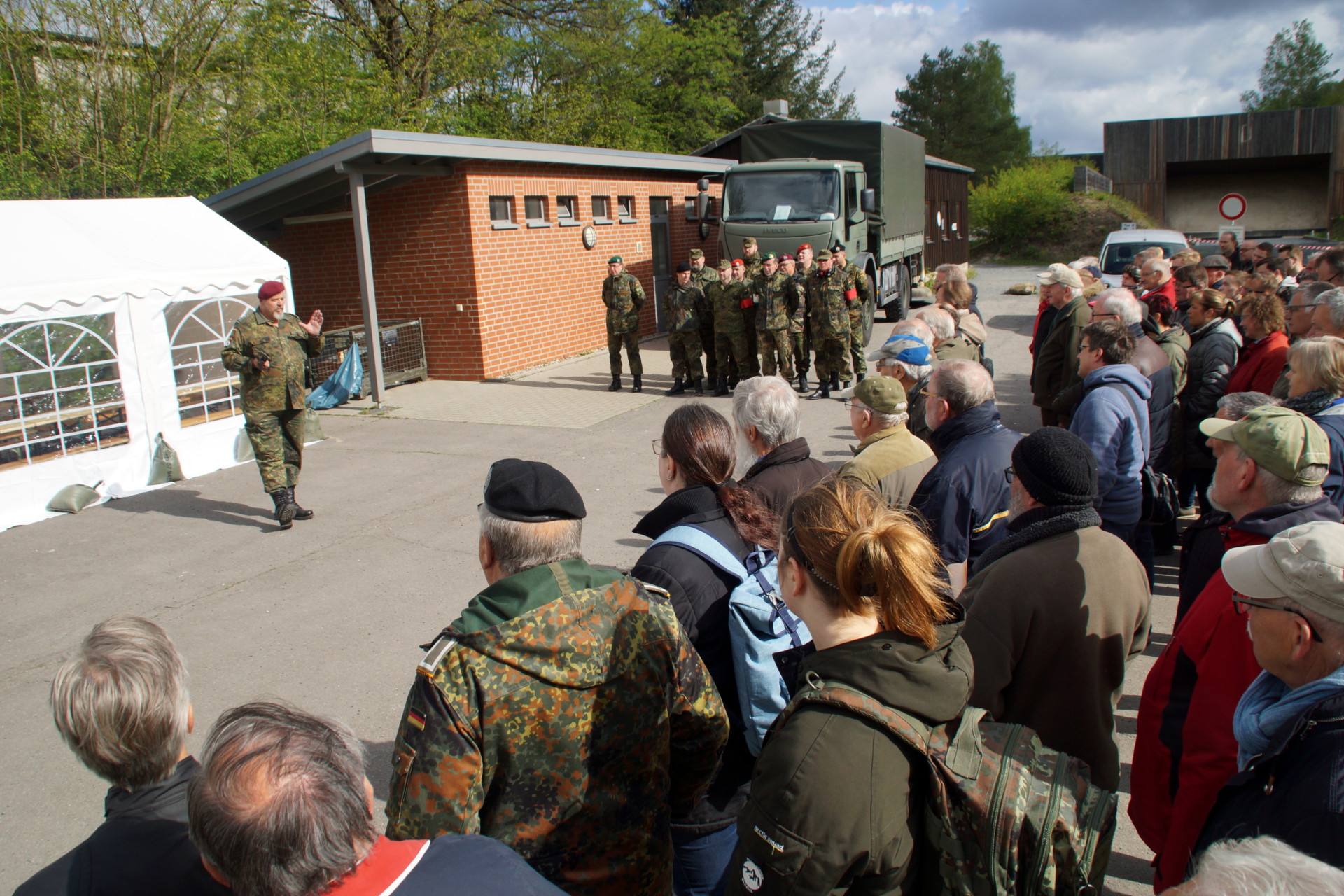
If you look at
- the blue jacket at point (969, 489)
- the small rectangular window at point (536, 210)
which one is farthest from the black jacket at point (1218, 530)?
the small rectangular window at point (536, 210)

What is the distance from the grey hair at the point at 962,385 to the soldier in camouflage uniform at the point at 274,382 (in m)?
4.87

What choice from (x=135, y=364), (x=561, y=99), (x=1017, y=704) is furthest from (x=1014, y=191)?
(x=1017, y=704)

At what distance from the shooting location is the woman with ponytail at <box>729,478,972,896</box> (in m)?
1.45

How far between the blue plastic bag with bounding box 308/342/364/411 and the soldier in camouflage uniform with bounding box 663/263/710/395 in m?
3.99

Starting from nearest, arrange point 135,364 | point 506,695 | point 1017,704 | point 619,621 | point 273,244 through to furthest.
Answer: point 506,695 < point 619,621 < point 1017,704 < point 135,364 < point 273,244

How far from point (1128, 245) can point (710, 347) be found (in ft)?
30.1

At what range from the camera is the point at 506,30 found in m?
26.8

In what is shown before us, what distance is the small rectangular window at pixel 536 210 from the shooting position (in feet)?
44.2

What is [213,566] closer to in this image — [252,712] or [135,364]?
[135,364]

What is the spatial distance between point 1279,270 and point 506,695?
358 inches

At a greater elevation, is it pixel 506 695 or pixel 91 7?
pixel 91 7

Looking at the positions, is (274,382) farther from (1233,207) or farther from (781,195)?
(1233,207)

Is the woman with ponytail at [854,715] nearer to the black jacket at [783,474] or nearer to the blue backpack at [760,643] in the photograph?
the blue backpack at [760,643]

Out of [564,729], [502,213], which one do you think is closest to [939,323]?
[564,729]
